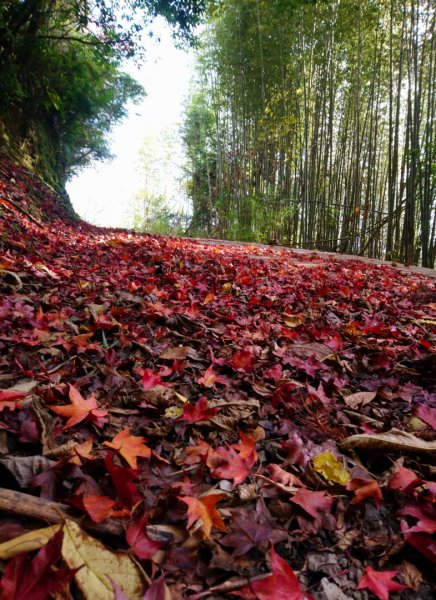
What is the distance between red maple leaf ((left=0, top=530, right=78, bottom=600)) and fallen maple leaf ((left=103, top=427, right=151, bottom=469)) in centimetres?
29

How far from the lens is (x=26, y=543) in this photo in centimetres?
54

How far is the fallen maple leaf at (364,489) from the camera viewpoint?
2.48 ft

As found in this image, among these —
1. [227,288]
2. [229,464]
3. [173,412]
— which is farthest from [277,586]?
[227,288]

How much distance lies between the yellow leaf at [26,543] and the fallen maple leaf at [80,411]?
328 mm

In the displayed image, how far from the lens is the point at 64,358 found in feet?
4.23

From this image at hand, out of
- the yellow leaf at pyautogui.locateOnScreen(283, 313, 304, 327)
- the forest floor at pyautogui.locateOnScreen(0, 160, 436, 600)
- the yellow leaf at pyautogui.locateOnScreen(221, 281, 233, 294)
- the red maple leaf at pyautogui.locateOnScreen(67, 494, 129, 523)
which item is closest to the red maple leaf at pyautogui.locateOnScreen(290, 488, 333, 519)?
the forest floor at pyautogui.locateOnScreen(0, 160, 436, 600)

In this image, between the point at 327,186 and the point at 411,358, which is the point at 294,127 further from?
the point at 411,358

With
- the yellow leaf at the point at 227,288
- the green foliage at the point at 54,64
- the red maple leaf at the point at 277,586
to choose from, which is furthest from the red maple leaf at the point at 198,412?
the green foliage at the point at 54,64

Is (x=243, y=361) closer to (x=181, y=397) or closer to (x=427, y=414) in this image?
(x=181, y=397)

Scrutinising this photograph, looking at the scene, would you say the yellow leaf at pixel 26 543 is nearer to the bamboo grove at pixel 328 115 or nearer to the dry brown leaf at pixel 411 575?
the dry brown leaf at pixel 411 575

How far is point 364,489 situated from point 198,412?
1.47ft

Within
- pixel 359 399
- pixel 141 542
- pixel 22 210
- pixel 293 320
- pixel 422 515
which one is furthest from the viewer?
pixel 22 210

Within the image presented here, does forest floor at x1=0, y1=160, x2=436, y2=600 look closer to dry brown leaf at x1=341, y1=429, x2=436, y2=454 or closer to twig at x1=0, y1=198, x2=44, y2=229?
dry brown leaf at x1=341, y1=429, x2=436, y2=454

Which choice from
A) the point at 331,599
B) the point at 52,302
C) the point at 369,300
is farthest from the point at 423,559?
the point at 369,300
